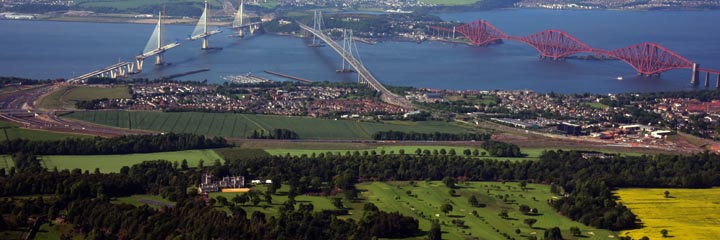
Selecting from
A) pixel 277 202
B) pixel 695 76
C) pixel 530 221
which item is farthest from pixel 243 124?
pixel 695 76

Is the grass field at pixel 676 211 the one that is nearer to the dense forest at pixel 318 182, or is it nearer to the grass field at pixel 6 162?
the dense forest at pixel 318 182

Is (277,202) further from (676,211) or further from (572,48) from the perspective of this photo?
(572,48)

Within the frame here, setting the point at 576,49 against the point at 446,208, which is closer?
the point at 446,208

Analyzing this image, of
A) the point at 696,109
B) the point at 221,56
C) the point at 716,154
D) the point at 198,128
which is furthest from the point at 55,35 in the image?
the point at 716,154

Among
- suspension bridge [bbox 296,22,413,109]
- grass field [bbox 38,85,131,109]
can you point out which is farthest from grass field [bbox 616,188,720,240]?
grass field [bbox 38,85,131,109]

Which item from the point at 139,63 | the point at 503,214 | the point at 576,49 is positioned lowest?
the point at 503,214

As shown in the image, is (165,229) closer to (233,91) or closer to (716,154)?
(716,154)

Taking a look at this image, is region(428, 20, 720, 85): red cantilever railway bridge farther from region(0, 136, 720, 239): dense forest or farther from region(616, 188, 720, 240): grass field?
region(616, 188, 720, 240): grass field

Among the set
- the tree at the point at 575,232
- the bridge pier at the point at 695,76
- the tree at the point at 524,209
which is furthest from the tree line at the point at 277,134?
the bridge pier at the point at 695,76
